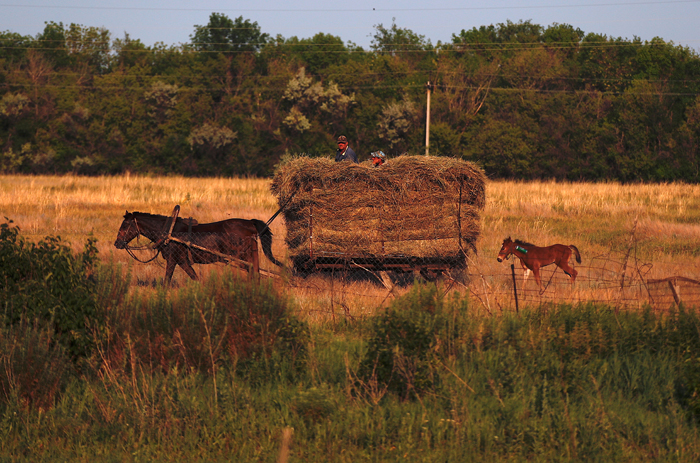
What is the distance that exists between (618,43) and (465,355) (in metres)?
63.6

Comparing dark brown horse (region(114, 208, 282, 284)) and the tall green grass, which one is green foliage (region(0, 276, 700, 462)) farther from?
dark brown horse (region(114, 208, 282, 284))

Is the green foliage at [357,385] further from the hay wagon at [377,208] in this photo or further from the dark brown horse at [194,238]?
the dark brown horse at [194,238]


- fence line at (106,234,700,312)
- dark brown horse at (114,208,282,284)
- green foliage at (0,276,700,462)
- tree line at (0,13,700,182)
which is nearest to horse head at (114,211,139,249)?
dark brown horse at (114,208,282,284)

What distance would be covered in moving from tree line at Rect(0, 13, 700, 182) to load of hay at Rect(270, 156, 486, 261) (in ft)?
Answer: 144

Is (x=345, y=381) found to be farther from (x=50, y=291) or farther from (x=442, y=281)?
(x=442, y=281)

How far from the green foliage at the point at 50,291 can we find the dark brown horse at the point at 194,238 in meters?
3.31

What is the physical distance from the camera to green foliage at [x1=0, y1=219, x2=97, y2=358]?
6.69 meters

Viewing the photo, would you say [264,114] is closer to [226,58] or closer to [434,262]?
[226,58]

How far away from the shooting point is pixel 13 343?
6.25 metres

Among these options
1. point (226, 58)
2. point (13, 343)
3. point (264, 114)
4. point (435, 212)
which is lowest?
point (13, 343)

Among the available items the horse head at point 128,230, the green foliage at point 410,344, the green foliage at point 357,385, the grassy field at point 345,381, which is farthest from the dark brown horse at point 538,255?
the horse head at point 128,230

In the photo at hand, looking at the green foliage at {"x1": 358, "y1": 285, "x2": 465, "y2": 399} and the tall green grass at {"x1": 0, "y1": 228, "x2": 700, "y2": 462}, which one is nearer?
the tall green grass at {"x1": 0, "y1": 228, "x2": 700, "y2": 462}

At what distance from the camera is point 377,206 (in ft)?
33.7

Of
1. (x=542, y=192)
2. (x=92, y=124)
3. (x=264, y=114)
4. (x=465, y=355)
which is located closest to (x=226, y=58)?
(x=264, y=114)
